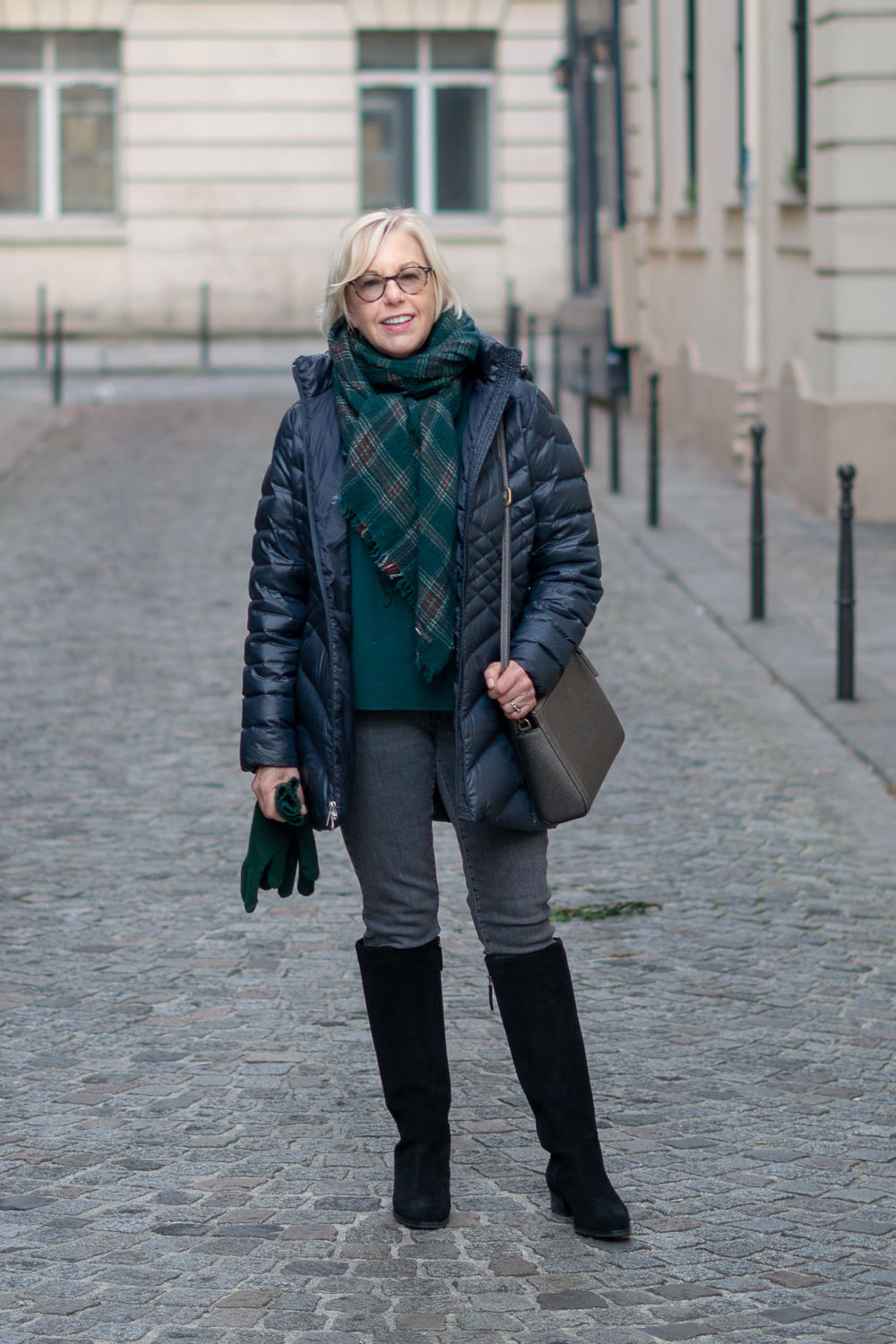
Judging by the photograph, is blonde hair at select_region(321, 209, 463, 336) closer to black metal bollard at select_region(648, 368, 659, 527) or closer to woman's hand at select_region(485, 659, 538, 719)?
woman's hand at select_region(485, 659, 538, 719)

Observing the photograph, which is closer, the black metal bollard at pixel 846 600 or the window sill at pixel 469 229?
the black metal bollard at pixel 846 600

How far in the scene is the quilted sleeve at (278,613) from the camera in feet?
13.3

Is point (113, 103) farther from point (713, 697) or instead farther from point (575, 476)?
point (575, 476)

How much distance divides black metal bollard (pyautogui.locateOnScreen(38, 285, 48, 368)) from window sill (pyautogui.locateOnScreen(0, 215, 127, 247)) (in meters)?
0.78

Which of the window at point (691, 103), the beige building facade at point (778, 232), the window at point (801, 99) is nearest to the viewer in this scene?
the beige building facade at point (778, 232)

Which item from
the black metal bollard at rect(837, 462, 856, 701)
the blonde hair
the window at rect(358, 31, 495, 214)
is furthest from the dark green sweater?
the window at rect(358, 31, 495, 214)

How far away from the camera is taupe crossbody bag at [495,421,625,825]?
397cm

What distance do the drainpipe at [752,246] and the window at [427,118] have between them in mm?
16514

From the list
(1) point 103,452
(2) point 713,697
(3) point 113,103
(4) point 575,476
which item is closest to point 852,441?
(2) point 713,697

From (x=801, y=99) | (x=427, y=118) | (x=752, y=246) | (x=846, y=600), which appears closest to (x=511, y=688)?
(x=846, y=600)

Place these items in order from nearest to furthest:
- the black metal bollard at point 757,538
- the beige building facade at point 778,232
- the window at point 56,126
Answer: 1. the black metal bollard at point 757,538
2. the beige building facade at point 778,232
3. the window at point 56,126

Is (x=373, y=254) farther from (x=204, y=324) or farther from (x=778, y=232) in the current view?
(x=204, y=324)

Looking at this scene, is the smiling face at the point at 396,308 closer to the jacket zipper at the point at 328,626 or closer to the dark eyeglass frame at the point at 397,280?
the dark eyeglass frame at the point at 397,280

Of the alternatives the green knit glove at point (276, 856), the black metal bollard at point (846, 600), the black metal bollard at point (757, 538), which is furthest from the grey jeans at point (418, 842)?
the black metal bollard at point (757, 538)
